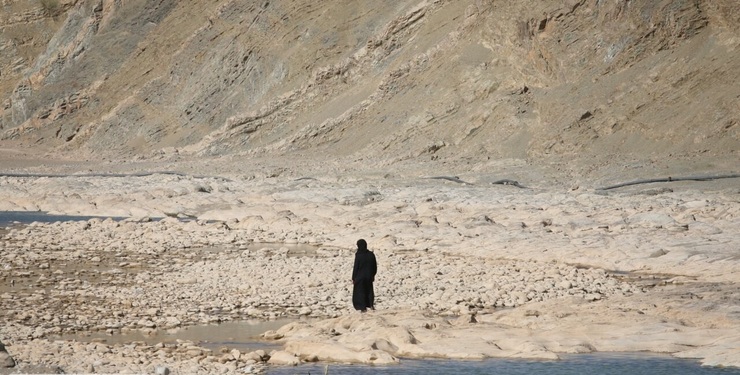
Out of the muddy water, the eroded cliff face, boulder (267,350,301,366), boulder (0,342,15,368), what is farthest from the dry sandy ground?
the eroded cliff face

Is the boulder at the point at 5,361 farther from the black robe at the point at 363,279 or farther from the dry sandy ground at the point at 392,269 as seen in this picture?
the black robe at the point at 363,279

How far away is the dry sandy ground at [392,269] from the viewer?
40.8 ft

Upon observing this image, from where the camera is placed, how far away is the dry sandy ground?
1243 centimetres

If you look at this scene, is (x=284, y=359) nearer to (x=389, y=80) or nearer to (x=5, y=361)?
(x=5, y=361)

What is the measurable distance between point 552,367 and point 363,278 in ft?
→ 11.4

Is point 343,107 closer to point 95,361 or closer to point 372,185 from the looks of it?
point 372,185

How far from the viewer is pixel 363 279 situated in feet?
46.9

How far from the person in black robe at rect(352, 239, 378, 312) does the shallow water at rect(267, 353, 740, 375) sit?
7.92 feet

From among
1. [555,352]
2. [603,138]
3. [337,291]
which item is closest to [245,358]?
[555,352]

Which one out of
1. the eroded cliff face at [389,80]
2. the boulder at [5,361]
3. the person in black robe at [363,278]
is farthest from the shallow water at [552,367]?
the eroded cliff face at [389,80]

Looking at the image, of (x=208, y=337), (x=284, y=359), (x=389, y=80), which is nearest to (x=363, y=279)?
(x=208, y=337)

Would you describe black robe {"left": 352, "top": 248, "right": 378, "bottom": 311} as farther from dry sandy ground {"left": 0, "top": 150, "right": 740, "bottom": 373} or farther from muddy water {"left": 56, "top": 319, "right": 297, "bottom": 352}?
muddy water {"left": 56, "top": 319, "right": 297, "bottom": 352}

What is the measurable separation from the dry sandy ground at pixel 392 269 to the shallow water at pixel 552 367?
21 cm

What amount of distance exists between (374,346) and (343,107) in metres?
36.3
